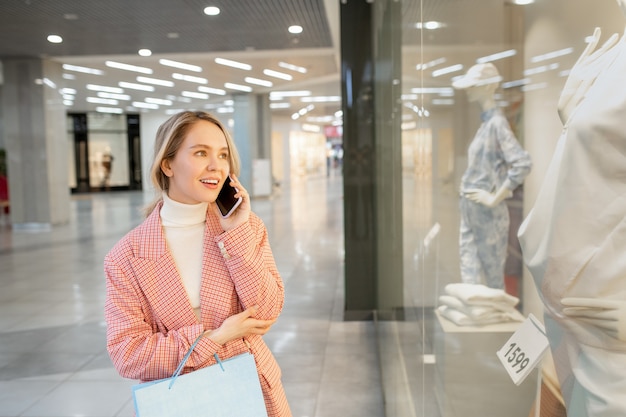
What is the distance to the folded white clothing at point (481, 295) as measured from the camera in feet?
3.33

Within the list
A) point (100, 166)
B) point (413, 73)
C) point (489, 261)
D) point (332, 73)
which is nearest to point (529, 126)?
point (489, 261)

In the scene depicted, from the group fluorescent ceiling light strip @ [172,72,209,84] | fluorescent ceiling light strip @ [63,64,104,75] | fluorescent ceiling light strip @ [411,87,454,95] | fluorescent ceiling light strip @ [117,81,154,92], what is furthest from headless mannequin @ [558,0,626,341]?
fluorescent ceiling light strip @ [117,81,154,92]

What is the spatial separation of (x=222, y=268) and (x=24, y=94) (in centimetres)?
1528

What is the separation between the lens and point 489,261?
4.04 ft

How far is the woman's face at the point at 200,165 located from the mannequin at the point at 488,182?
679 millimetres

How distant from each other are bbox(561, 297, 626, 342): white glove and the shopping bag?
1011 mm

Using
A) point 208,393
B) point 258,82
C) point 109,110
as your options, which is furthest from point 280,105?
point 208,393

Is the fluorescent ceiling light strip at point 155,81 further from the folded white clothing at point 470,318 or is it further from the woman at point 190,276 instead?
the folded white clothing at point 470,318

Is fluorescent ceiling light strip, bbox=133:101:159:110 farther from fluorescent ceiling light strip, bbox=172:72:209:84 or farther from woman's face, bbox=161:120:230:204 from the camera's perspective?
woman's face, bbox=161:120:230:204

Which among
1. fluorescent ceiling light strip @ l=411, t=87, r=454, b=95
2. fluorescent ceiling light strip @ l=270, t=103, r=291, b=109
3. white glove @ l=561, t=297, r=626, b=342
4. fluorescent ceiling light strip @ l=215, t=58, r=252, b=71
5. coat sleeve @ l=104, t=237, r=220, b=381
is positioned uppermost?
fluorescent ceiling light strip @ l=270, t=103, r=291, b=109

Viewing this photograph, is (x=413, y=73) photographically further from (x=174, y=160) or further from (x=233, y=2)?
(x=233, y=2)

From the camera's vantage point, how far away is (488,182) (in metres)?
1.24

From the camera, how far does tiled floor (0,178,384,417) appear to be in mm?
4051

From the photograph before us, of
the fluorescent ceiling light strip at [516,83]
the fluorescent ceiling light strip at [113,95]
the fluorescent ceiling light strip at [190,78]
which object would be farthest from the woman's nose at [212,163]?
the fluorescent ceiling light strip at [113,95]
